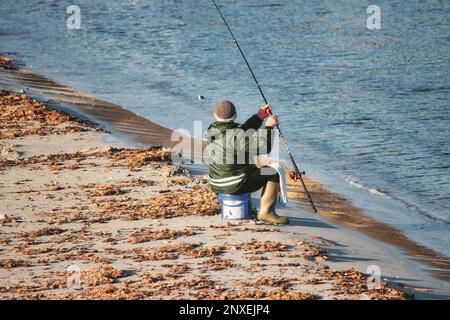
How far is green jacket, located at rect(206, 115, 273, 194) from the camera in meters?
10.3

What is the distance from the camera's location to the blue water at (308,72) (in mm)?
14891

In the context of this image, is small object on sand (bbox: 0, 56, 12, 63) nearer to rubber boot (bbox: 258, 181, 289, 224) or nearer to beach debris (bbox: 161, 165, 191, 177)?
beach debris (bbox: 161, 165, 191, 177)

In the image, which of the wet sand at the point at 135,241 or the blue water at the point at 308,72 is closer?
the wet sand at the point at 135,241

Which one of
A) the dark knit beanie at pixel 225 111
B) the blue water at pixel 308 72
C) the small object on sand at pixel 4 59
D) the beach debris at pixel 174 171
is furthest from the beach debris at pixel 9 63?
the dark knit beanie at pixel 225 111

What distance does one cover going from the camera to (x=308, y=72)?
22062 mm

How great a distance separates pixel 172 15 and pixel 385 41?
7.64m

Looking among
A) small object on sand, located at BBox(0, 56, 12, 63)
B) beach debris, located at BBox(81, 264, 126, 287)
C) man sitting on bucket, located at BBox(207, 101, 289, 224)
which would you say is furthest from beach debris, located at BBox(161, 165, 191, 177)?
small object on sand, located at BBox(0, 56, 12, 63)

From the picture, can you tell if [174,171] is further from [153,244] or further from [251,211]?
[153,244]

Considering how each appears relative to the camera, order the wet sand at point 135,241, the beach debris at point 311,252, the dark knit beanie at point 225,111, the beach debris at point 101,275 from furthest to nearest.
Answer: the dark knit beanie at point 225,111, the beach debris at point 311,252, the beach debris at point 101,275, the wet sand at point 135,241

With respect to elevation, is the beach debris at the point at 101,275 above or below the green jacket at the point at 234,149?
below

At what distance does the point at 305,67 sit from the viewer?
2252 cm

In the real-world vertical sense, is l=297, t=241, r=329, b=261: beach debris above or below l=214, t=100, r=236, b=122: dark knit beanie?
below

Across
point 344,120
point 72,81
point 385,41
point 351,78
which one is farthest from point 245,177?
point 385,41

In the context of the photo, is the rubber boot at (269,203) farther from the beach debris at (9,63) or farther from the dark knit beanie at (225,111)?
the beach debris at (9,63)
